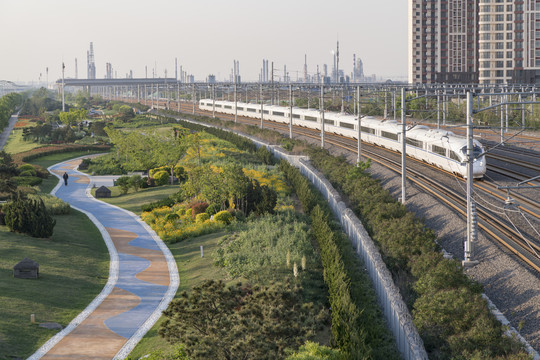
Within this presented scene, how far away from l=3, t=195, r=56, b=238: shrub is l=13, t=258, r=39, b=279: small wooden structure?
923cm

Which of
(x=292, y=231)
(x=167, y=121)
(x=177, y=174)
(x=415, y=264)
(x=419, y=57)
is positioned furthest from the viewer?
(x=419, y=57)

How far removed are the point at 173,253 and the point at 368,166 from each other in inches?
768

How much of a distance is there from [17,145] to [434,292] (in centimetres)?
9871

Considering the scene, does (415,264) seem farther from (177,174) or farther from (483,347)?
(177,174)

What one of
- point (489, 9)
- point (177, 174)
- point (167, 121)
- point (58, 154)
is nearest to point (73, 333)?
point (177, 174)

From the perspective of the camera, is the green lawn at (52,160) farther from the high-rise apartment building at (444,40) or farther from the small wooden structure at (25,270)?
the high-rise apartment building at (444,40)

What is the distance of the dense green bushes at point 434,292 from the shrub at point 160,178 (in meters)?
30.6

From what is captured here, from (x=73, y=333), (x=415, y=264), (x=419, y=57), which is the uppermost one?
(x=419, y=57)

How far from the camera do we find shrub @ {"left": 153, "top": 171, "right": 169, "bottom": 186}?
2674 inches

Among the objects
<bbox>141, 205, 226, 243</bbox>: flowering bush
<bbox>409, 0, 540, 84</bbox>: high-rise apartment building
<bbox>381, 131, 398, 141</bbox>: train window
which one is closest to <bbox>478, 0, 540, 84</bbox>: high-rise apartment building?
<bbox>409, 0, 540, 84</bbox>: high-rise apartment building

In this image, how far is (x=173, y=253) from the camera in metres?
41.8

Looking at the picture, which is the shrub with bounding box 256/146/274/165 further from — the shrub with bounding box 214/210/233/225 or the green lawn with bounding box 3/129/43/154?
the green lawn with bounding box 3/129/43/154

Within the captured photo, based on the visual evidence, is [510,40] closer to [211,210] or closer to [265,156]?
[265,156]

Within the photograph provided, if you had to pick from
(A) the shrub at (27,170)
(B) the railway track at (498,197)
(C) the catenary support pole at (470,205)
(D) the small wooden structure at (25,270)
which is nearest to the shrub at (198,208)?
(B) the railway track at (498,197)
